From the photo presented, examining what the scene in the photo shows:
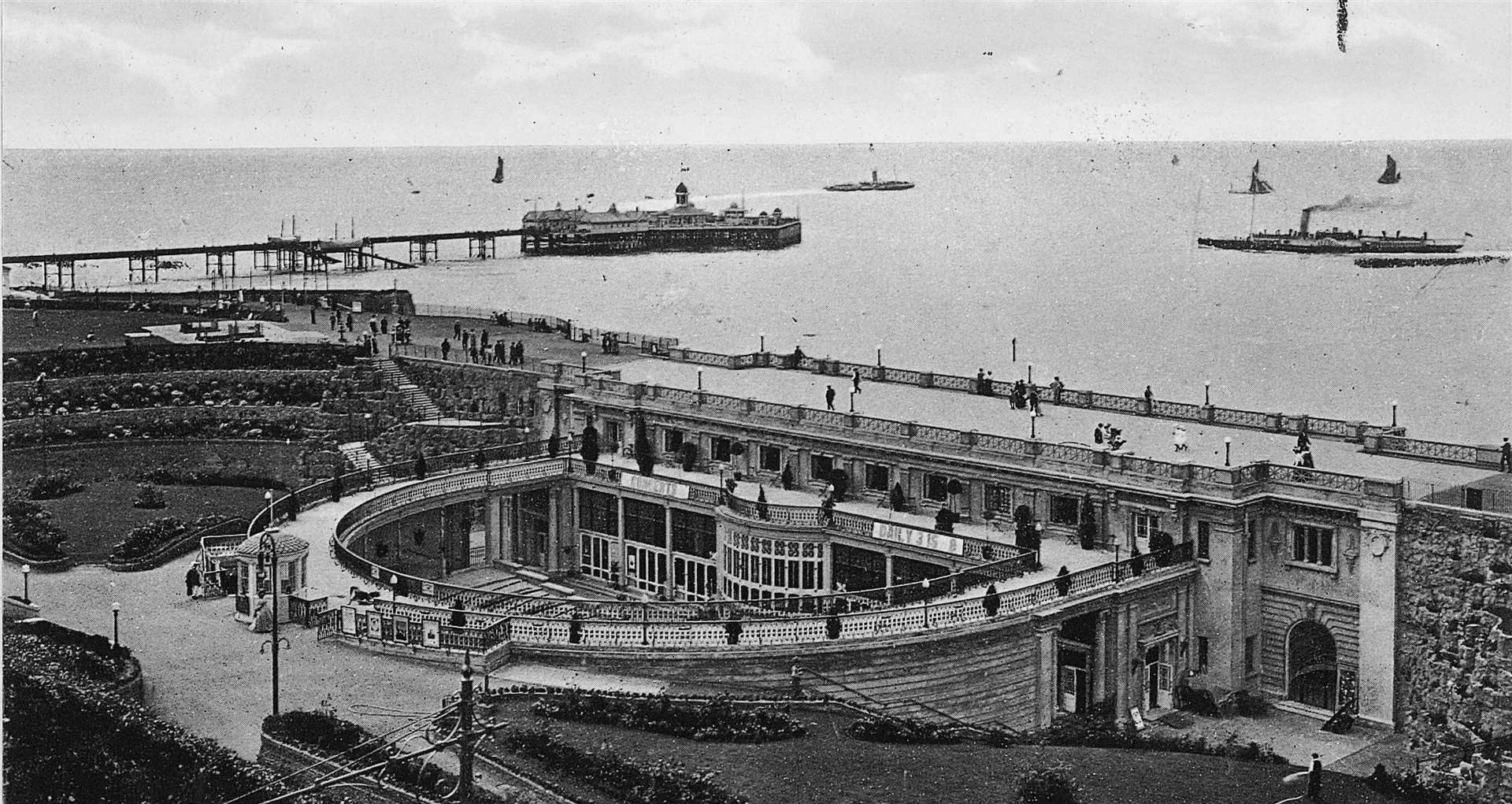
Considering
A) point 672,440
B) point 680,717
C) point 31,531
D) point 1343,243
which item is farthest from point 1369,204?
point 680,717

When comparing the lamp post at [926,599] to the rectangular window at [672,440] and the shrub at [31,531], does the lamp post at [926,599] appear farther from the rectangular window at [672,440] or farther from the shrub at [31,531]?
the shrub at [31,531]

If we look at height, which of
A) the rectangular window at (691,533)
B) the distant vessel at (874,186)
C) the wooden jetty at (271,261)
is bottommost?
the rectangular window at (691,533)

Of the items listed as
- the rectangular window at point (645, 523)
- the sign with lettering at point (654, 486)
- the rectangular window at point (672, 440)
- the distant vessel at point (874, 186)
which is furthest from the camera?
the distant vessel at point (874, 186)

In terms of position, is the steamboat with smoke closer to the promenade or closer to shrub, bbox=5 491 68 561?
the promenade

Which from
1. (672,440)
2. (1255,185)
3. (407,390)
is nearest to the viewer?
(672,440)

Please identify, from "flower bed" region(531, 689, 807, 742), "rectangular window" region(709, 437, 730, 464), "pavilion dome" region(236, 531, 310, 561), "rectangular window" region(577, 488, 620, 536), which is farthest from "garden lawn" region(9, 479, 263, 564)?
"flower bed" region(531, 689, 807, 742)

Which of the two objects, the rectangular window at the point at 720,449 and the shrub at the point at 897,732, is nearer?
the shrub at the point at 897,732

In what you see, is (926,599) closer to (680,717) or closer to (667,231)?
(680,717)

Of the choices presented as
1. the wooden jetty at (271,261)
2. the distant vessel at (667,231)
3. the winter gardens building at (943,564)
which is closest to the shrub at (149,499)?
the winter gardens building at (943,564)
